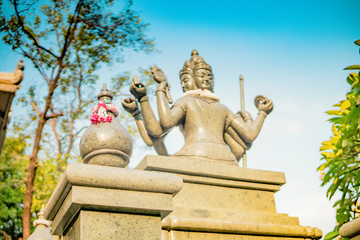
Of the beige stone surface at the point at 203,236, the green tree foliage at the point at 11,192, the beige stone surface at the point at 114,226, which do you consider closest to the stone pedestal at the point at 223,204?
the beige stone surface at the point at 203,236

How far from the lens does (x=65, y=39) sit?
13.0 meters

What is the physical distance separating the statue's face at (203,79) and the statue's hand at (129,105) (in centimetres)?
140

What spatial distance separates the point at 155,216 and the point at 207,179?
8.51 ft

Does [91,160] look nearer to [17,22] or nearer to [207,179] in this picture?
[207,179]

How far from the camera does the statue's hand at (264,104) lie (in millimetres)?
7406

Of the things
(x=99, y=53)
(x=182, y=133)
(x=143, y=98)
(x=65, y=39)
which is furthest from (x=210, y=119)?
(x=99, y=53)

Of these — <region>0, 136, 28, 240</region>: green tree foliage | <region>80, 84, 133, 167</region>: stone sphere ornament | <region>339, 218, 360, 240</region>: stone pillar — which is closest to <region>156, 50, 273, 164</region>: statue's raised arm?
<region>339, 218, 360, 240</region>: stone pillar

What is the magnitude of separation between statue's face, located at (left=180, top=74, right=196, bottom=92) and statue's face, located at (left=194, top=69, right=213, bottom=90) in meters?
0.08

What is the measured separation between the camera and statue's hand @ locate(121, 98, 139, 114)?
21.1 ft

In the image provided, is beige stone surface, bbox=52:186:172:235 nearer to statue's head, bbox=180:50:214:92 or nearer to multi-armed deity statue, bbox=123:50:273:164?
multi-armed deity statue, bbox=123:50:273:164

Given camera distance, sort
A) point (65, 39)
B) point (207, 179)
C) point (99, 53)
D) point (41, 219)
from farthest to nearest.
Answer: point (99, 53) < point (65, 39) < point (207, 179) < point (41, 219)

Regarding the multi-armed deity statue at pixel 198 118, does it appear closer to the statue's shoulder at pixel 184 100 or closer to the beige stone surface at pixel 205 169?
Answer: the statue's shoulder at pixel 184 100

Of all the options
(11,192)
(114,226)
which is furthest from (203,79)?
(11,192)

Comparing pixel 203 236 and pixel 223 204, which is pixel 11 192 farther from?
pixel 203 236
